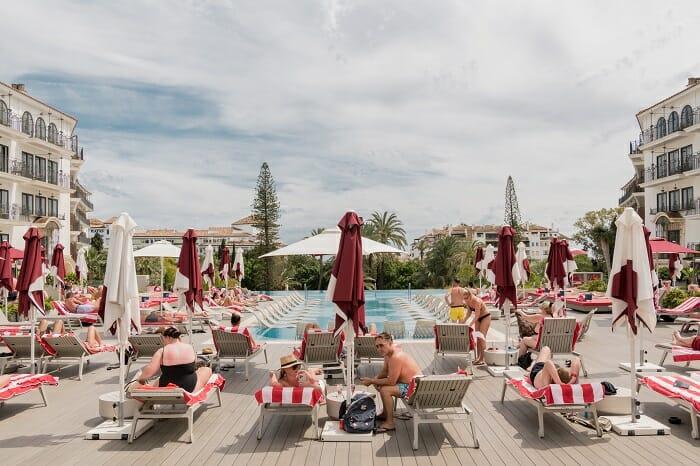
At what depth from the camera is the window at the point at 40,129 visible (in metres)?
34.3

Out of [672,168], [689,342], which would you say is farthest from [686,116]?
[689,342]

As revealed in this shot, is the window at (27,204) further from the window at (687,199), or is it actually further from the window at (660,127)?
the window at (660,127)

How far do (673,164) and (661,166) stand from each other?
1.41 metres

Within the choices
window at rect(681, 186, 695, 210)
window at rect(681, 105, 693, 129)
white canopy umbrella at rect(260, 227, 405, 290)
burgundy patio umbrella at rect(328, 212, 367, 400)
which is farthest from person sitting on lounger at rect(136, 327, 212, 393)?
window at rect(681, 105, 693, 129)

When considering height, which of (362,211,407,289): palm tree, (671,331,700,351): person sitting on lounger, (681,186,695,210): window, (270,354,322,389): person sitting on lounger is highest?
(681,186,695,210): window

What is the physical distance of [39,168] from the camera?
35.0 metres

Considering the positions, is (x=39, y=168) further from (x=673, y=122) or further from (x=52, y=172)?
(x=673, y=122)

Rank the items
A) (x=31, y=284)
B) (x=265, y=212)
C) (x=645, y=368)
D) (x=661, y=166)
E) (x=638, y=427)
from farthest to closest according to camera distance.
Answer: (x=265, y=212), (x=661, y=166), (x=645, y=368), (x=31, y=284), (x=638, y=427)

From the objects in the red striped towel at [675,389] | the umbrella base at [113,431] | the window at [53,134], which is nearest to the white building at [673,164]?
the red striped towel at [675,389]

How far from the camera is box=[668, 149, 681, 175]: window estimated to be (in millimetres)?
35656

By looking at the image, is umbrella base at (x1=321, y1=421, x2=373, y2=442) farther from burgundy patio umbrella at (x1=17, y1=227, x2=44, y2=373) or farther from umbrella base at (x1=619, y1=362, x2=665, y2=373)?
burgundy patio umbrella at (x1=17, y1=227, x2=44, y2=373)

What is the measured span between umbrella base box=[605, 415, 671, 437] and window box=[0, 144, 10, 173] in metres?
35.5

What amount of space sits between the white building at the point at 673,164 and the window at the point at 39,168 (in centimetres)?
4206

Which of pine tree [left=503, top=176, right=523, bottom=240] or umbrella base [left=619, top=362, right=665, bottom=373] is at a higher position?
pine tree [left=503, top=176, right=523, bottom=240]
